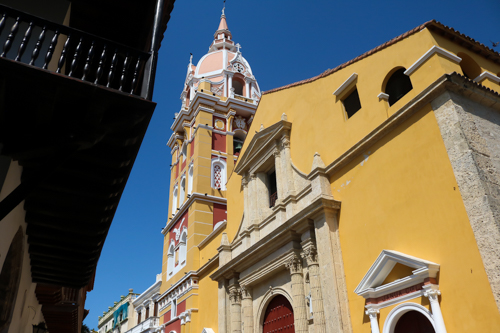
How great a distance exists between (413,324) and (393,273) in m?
0.89

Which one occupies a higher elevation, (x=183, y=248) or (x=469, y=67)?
(x=183, y=248)

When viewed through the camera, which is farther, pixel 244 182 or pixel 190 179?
pixel 190 179

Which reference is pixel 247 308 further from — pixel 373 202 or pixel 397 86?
pixel 397 86

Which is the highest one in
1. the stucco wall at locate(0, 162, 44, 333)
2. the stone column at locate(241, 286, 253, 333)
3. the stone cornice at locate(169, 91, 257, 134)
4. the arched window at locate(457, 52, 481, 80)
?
the stone cornice at locate(169, 91, 257, 134)

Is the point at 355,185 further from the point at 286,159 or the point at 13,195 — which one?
the point at 13,195

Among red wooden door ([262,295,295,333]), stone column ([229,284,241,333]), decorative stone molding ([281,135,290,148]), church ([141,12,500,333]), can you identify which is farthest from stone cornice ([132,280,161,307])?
decorative stone molding ([281,135,290,148])

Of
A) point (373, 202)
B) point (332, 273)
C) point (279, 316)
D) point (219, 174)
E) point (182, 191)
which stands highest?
point (219, 174)

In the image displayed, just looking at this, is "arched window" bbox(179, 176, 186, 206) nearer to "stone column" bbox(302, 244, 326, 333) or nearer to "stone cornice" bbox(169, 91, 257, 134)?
"stone cornice" bbox(169, 91, 257, 134)

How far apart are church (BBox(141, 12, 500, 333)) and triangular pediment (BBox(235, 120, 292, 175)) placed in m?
0.05

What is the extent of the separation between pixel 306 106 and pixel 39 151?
8.50 m

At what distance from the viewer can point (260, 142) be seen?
1302 cm

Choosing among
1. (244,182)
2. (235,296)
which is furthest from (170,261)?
(244,182)

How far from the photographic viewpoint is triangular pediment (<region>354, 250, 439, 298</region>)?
641 cm

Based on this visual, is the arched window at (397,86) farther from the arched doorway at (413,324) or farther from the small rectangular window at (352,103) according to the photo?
the arched doorway at (413,324)
